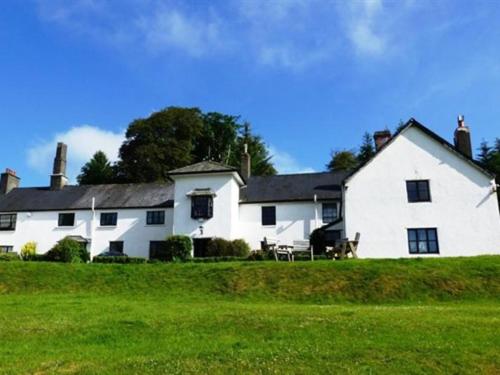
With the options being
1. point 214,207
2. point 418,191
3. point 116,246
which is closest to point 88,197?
point 116,246

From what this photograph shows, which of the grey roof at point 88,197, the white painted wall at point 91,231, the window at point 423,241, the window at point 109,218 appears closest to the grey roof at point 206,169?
the grey roof at point 88,197

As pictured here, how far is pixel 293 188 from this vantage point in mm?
36812

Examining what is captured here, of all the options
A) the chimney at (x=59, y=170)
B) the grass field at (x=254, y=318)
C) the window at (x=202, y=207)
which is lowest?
the grass field at (x=254, y=318)

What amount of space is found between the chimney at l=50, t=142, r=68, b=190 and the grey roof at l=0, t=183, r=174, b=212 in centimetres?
66

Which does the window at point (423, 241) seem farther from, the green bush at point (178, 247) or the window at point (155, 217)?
the window at point (155, 217)

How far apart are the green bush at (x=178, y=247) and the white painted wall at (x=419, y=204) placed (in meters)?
11.4

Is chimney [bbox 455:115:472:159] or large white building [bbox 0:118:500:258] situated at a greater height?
chimney [bbox 455:115:472:159]

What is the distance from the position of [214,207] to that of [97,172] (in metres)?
31.0

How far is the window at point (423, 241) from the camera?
88.1ft

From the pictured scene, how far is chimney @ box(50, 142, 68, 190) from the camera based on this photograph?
4303 cm

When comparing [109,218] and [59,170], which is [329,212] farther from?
[59,170]

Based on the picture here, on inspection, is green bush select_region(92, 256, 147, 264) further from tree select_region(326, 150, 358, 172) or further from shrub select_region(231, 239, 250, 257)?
tree select_region(326, 150, 358, 172)

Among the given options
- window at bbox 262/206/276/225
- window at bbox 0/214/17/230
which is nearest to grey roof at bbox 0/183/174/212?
window at bbox 0/214/17/230

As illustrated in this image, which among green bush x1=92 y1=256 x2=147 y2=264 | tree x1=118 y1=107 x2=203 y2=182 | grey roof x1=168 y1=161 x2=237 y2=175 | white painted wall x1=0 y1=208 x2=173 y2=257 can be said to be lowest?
green bush x1=92 y1=256 x2=147 y2=264
